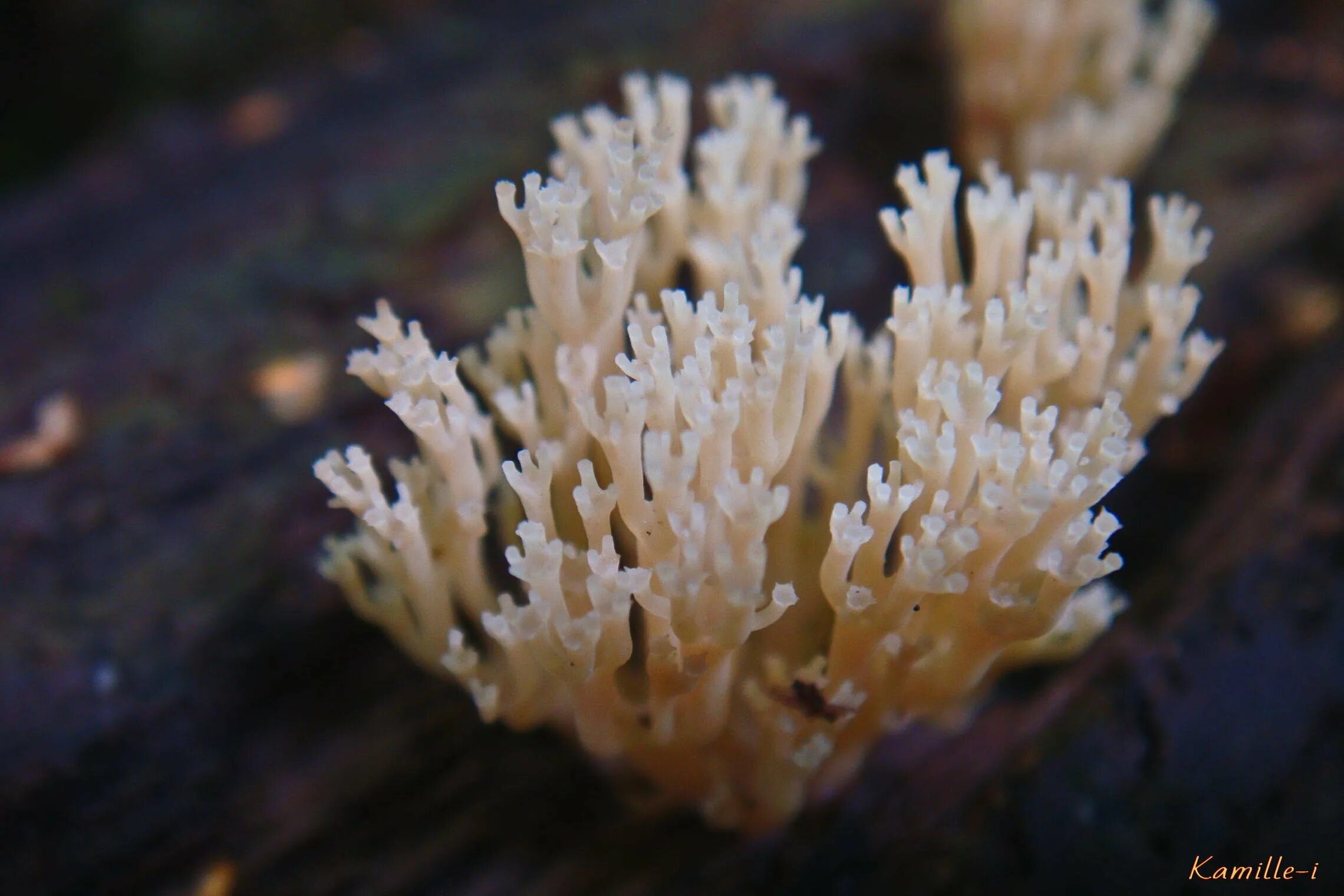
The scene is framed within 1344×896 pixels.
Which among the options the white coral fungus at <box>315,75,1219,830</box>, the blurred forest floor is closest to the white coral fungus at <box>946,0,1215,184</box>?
the blurred forest floor

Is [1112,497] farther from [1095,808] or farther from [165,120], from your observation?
[165,120]

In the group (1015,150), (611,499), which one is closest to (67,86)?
(1015,150)

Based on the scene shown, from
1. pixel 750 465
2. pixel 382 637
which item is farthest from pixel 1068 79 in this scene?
pixel 382 637

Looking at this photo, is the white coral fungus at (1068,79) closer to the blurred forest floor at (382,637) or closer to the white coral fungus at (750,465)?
the blurred forest floor at (382,637)

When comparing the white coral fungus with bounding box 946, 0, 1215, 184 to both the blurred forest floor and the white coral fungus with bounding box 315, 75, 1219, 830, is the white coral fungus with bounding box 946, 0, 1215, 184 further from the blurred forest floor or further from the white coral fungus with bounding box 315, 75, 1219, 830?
the white coral fungus with bounding box 315, 75, 1219, 830

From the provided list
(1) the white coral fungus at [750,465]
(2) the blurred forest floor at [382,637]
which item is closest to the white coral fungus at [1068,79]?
(2) the blurred forest floor at [382,637]

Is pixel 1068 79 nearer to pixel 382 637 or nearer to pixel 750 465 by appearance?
pixel 750 465
